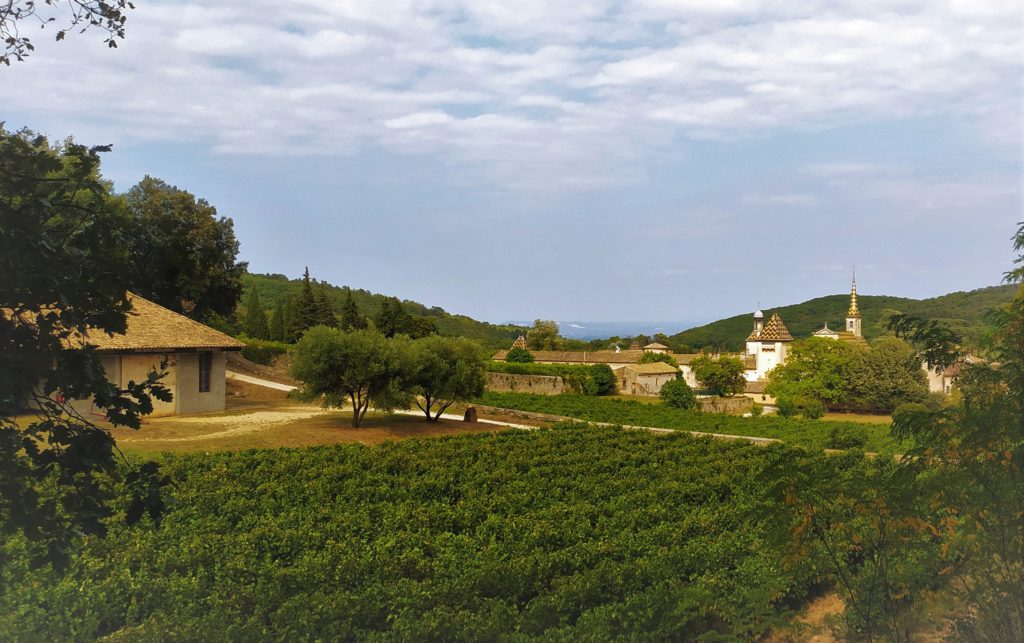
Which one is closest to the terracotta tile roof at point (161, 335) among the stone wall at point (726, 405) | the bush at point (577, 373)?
the bush at point (577, 373)

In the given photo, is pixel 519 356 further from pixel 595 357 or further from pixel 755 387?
pixel 755 387

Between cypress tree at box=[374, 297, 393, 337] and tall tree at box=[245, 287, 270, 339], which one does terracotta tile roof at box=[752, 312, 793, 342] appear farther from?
tall tree at box=[245, 287, 270, 339]

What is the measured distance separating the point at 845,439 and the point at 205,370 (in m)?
27.3

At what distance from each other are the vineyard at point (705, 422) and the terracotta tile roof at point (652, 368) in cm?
1195

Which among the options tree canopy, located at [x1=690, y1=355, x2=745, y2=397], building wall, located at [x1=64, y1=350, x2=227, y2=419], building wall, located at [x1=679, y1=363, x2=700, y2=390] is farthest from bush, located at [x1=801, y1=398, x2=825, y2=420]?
building wall, located at [x1=64, y1=350, x2=227, y2=419]

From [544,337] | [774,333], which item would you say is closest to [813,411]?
[774,333]

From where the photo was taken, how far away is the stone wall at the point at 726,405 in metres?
49.8

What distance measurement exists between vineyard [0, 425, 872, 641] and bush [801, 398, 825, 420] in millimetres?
29689

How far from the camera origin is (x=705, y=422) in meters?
38.6

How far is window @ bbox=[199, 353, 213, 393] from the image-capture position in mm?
29953

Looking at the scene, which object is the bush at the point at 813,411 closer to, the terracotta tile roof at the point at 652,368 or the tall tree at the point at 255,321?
the terracotta tile roof at the point at 652,368

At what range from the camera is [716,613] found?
10.5 metres

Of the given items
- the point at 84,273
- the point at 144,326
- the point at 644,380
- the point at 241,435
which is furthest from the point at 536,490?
the point at 644,380

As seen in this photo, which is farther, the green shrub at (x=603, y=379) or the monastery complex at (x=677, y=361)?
the monastery complex at (x=677, y=361)
